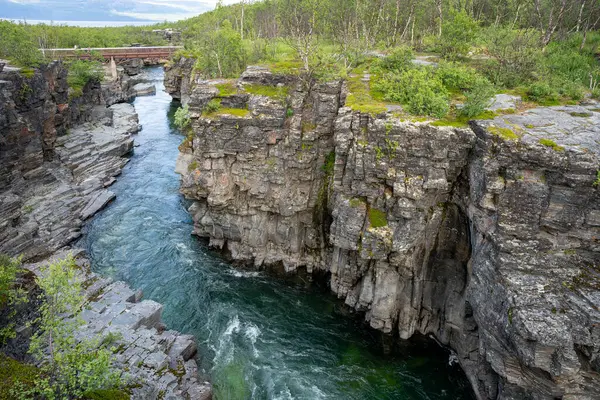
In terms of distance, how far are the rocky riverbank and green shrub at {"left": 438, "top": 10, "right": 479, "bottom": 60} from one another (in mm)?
37710

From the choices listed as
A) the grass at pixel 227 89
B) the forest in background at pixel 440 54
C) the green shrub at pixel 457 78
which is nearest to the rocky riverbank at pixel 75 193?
the forest in background at pixel 440 54

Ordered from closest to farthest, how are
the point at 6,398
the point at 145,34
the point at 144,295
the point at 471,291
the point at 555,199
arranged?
the point at 6,398 → the point at 555,199 → the point at 471,291 → the point at 144,295 → the point at 145,34

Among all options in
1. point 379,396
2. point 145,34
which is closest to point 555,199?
point 379,396

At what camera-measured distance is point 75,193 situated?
148ft

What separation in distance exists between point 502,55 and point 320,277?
26.2 meters

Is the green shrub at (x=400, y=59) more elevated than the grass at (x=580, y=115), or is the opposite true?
the green shrub at (x=400, y=59)

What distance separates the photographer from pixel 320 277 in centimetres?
3516

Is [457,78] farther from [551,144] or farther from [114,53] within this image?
[114,53]

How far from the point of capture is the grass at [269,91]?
35125 mm

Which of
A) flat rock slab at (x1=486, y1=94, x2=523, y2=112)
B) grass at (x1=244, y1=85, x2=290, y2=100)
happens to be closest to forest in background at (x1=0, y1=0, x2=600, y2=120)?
flat rock slab at (x1=486, y1=94, x2=523, y2=112)

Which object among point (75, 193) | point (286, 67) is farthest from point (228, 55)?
point (75, 193)

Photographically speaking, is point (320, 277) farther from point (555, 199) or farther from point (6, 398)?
point (6, 398)

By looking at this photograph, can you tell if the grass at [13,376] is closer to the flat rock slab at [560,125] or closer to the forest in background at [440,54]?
the forest in background at [440,54]

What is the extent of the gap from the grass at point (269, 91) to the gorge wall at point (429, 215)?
191mm
